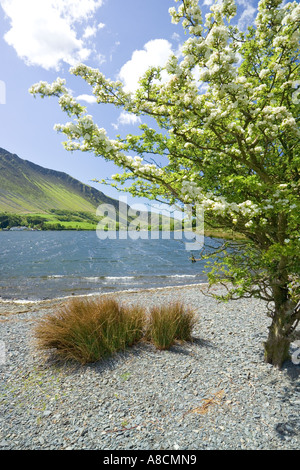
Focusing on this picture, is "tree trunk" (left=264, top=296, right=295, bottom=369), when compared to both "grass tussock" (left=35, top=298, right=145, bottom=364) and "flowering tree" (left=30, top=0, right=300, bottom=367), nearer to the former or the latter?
"flowering tree" (left=30, top=0, right=300, bottom=367)

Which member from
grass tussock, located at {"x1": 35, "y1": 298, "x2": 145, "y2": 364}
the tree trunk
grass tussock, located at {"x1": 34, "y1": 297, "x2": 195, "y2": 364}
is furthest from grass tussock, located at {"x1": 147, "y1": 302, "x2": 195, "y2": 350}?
the tree trunk

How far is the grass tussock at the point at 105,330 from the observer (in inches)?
328

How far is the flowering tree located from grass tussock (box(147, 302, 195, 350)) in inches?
124

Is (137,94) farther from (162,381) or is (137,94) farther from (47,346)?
(47,346)

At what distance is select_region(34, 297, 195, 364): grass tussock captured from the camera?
8.34 metres

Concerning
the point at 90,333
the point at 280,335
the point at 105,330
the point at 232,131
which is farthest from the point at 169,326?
the point at 232,131

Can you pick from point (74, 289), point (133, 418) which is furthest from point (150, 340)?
point (74, 289)

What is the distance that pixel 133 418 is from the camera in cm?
586

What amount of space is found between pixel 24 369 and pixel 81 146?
7.44 meters

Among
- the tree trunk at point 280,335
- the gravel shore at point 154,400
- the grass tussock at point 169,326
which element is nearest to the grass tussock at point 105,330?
the grass tussock at point 169,326

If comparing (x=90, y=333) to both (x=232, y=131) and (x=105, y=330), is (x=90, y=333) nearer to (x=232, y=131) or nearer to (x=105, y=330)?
(x=105, y=330)

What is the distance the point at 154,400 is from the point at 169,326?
3076mm

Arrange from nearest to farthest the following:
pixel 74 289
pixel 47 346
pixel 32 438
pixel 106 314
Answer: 1. pixel 32 438
2. pixel 47 346
3. pixel 106 314
4. pixel 74 289
